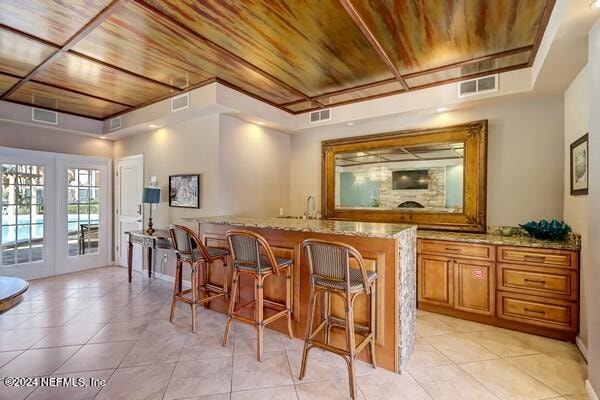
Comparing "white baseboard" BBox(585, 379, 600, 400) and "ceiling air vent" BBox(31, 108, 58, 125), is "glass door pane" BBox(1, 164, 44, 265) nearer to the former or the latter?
"ceiling air vent" BBox(31, 108, 58, 125)

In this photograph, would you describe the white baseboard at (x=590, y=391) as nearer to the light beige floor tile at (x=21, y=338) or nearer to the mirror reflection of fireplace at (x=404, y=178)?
the mirror reflection of fireplace at (x=404, y=178)

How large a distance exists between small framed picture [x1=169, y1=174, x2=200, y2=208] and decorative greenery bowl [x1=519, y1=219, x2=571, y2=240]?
168 inches

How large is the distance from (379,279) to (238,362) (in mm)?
1380

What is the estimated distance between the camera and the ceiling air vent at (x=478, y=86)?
10.9 ft

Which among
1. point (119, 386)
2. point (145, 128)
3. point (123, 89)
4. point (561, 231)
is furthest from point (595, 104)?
point (145, 128)

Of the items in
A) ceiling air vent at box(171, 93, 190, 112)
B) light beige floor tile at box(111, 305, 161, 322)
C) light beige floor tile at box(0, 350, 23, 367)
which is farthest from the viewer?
ceiling air vent at box(171, 93, 190, 112)

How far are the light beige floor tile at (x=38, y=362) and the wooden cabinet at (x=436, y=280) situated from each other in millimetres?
3667

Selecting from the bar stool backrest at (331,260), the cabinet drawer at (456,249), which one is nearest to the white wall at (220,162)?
the bar stool backrest at (331,260)

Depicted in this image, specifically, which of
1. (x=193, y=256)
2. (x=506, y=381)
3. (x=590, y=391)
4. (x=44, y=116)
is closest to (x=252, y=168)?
(x=193, y=256)

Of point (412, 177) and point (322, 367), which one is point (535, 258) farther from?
point (322, 367)

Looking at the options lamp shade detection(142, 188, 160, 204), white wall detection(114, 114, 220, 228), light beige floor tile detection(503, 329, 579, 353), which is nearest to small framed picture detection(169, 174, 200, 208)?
white wall detection(114, 114, 220, 228)

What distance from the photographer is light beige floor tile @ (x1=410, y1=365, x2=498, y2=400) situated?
2.00 metres

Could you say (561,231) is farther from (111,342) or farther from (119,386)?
(111,342)

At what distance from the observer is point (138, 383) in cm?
212
